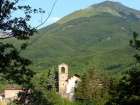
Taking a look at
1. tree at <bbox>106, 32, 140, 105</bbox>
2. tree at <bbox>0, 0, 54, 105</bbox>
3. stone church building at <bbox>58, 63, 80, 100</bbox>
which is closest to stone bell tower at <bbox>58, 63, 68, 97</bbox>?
stone church building at <bbox>58, 63, 80, 100</bbox>

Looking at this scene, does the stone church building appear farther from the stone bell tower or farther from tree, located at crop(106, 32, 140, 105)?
tree, located at crop(106, 32, 140, 105)

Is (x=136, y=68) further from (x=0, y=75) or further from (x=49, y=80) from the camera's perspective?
(x=49, y=80)

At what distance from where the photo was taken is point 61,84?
114938mm

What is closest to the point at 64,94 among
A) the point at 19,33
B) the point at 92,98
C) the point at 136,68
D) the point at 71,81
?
the point at 71,81

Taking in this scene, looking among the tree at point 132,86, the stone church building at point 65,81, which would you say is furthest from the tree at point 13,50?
the stone church building at point 65,81

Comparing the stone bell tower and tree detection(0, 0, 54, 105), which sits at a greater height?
the stone bell tower

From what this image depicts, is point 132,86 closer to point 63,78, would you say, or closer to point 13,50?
point 13,50

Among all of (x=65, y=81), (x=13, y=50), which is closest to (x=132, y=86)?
(x=13, y=50)

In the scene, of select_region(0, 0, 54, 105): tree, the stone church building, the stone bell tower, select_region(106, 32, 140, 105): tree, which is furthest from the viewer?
the stone bell tower

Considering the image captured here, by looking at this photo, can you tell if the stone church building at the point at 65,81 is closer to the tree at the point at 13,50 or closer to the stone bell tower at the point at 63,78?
the stone bell tower at the point at 63,78

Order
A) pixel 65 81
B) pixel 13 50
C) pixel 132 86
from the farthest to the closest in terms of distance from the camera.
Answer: pixel 65 81 < pixel 132 86 < pixel 13 50

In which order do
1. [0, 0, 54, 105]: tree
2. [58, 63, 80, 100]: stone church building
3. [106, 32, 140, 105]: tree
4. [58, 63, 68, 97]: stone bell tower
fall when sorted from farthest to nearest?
[58, 63, 68, 97]: stone bell tower, [58, 63, 80, 100]: stone church building, [106, 32, 140, 105]: tree, [0, 0, 54, 105]: tree

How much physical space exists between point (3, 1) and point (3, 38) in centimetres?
128

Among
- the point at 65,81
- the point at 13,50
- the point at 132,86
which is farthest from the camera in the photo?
the point at 65,81
